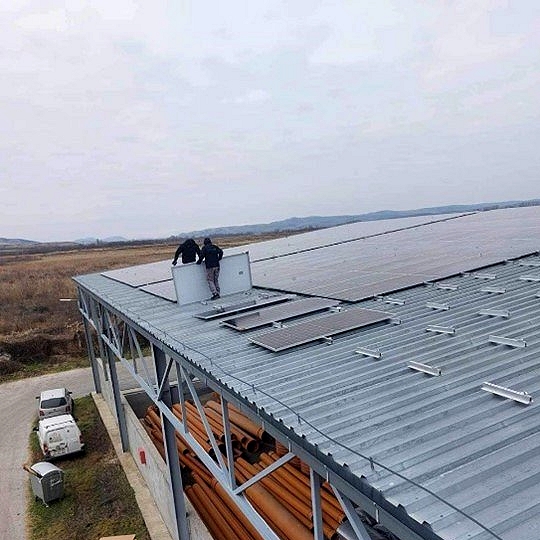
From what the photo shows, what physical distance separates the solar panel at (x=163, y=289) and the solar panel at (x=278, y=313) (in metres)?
3.61

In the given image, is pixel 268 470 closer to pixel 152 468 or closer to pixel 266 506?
pixel 266 506

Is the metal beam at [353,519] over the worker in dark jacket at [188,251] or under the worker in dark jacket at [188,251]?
under

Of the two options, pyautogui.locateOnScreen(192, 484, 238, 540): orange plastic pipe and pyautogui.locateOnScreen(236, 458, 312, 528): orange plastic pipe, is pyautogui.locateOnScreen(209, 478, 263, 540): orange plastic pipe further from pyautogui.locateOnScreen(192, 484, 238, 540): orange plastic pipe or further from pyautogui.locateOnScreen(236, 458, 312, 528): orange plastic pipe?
pyautogui.locateOnScreen(236, 458, 312, 528): orange plastic pipe

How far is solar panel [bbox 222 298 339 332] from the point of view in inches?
372

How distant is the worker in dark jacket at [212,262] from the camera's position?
1234 cm

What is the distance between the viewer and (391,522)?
3.74m

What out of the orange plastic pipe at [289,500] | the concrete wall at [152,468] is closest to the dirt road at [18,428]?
the concrete wall at [152,468]

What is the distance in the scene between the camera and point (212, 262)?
12.4 m

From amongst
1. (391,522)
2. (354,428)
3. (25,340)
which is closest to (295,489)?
(354,428)

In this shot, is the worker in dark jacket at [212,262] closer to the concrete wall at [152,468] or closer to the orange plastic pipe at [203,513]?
the concrete wall at [152,468]

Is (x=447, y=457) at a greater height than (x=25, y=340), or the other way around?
(x=447, y=457)

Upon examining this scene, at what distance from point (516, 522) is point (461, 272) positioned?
8.02 metres

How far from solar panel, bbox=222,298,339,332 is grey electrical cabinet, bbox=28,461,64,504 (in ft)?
29.8

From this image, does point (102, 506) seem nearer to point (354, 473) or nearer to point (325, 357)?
point (325, 357)
